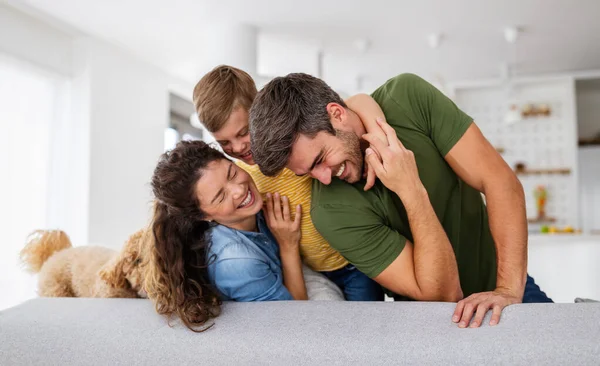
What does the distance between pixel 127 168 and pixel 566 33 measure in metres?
5.08

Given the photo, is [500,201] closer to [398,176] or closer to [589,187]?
[398,176]

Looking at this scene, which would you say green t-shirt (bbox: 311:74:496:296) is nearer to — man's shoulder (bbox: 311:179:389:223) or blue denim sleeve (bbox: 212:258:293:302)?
man's shoulder (bbox: 311:179:389:223)

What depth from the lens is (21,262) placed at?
6.73 ft

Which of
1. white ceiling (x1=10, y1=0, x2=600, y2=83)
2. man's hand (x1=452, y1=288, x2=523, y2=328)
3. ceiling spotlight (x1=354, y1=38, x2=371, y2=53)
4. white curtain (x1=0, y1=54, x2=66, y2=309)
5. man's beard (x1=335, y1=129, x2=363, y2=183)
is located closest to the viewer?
man's hand (x1=452, y1=288, x2=523, y2=328)

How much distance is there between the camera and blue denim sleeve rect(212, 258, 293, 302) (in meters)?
1.50

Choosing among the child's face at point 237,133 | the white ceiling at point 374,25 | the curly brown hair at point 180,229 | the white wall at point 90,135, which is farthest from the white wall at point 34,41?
the curly brown hair at point 180,229

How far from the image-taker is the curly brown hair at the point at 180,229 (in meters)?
1.49

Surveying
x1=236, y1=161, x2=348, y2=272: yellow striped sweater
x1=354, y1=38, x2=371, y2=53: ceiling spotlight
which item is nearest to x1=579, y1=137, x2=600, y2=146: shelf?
x1=354, y1=38, x2=371, y2=53: ceiling spotlight

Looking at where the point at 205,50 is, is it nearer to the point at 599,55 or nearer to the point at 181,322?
the point at 599,55

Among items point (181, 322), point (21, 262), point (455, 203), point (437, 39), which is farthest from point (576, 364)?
point (437, 39)

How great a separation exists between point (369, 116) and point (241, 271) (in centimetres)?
57

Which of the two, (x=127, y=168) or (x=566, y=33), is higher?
(x=566, y=33)

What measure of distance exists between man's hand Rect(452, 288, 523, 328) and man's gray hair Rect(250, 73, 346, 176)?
59cm

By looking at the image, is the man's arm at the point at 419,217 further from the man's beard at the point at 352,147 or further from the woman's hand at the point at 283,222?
the woman's hand at the point at 283,222
